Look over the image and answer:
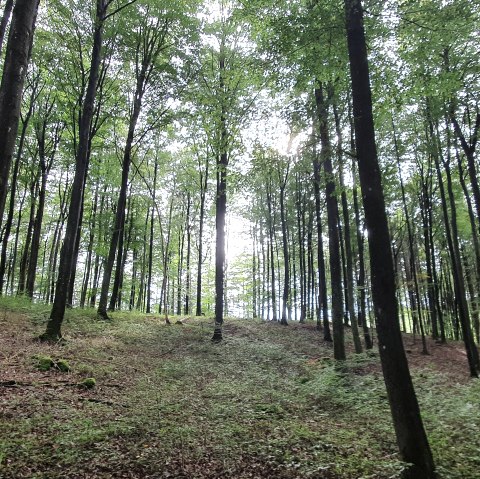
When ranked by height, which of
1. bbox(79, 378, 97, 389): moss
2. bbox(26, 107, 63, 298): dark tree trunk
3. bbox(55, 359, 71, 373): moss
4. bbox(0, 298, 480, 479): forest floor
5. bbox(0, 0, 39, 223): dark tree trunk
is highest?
bbox(26, 107, 63, 298): dark tree trunk

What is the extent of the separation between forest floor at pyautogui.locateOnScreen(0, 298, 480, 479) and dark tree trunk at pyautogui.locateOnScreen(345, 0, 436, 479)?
1.20ft

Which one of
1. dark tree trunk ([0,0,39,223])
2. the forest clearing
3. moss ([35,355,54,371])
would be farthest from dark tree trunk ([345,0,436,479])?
moss ([35,355,54,371])

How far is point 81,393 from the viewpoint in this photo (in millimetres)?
7195

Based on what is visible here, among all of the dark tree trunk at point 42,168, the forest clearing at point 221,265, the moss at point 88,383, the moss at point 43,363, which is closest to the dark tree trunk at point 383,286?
the forest clearing at point 221,265

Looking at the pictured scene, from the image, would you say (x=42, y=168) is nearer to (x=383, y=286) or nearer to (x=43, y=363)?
(x=43, y=363)

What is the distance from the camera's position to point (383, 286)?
482 centimetres

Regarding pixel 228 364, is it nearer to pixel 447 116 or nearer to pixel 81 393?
pixel 81 393

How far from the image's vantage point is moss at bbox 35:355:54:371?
791cm

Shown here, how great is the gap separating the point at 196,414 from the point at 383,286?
4775 millimetres

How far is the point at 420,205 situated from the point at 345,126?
977 cm

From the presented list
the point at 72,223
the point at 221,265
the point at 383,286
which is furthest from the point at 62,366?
the point at 221,265

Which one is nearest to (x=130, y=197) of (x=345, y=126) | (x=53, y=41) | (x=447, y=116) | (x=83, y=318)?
(x=53, y=41)

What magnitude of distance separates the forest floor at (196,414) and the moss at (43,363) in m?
0.05

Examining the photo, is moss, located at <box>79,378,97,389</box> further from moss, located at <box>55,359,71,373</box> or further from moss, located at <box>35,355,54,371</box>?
moss, located at <box>35,355,54,371</box>
